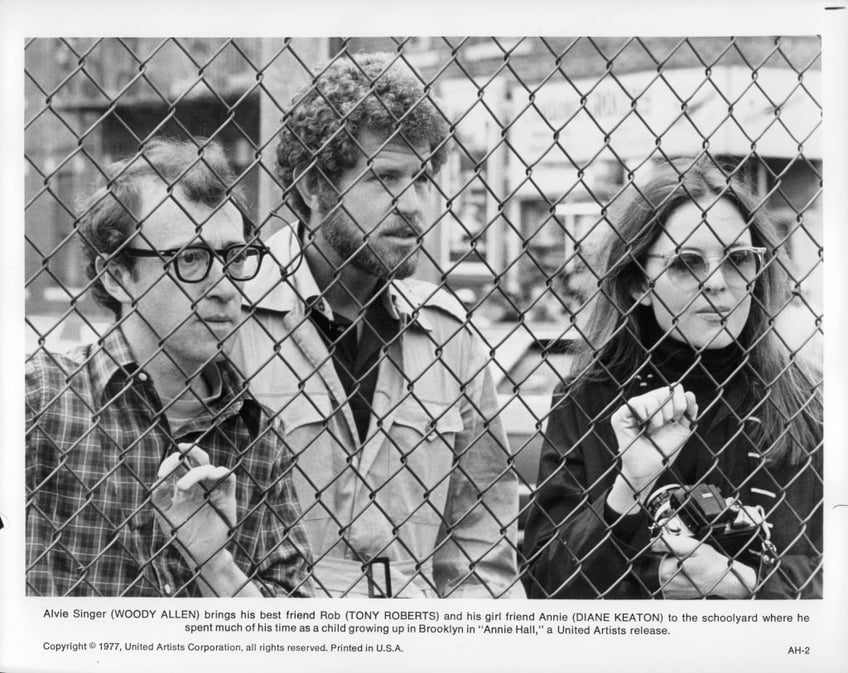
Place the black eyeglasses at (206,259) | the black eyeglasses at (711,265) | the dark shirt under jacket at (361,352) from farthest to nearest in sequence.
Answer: the black eyeglasses at (711,265) → the dark shirt under jacket at (361,352) → the black eyeglasses at (206,259)

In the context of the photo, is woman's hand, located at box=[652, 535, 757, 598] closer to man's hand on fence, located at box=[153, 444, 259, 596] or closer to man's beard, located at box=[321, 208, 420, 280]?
man's beard, located at box=[321, 208, 420, 280]

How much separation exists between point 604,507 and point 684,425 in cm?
30

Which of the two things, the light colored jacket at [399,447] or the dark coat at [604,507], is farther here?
the dark coat at [604,507]

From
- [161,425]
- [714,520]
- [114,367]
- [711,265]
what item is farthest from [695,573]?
[114,367]

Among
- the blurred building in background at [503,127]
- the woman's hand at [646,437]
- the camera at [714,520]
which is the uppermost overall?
the blurred building in background at [503,127]

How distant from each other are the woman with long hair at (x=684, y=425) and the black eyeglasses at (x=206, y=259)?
33.1 inches

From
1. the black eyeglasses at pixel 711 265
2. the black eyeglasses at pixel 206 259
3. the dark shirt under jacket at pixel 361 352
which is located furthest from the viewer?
the black eyeglasses at pixel 711 265

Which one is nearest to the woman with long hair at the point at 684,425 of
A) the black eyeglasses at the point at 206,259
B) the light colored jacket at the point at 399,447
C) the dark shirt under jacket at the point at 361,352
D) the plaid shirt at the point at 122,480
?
the light colored jacket at the point at 399,447

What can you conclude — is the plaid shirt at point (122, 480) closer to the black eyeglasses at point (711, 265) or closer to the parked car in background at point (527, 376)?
the parked car in background at point (527, 376)

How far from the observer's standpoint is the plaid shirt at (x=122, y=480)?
261cm

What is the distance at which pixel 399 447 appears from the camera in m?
2.70

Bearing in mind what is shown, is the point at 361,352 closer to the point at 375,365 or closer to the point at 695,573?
the point at 375,365

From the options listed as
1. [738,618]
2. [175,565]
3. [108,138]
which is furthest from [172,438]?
[738,618]
